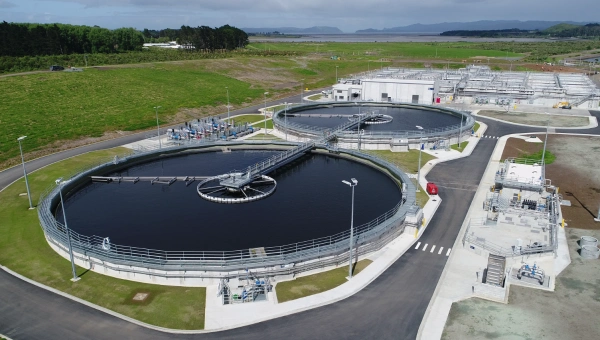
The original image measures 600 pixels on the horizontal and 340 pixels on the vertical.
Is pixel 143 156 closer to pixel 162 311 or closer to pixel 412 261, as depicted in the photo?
pixel 162 311

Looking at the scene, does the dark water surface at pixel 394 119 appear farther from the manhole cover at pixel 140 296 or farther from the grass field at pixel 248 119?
the manhole cover at pixel 140 296

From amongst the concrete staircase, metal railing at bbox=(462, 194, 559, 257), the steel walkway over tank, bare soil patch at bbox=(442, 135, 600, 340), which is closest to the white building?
the steel walkway over tank

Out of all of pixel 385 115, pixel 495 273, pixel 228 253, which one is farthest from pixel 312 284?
pixel 385 115

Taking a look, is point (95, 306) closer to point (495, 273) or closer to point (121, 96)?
point (495, 273)

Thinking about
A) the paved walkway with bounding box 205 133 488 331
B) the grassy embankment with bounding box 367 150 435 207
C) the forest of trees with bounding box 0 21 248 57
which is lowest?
the paved walkway with bounding box 205 133 488 331

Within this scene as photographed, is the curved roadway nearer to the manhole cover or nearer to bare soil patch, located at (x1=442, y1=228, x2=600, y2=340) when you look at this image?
the manhole cover

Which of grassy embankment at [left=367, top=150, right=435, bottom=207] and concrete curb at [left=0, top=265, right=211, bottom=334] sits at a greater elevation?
grassy embankment at [left=367, top=150, right=435, bottom=207]

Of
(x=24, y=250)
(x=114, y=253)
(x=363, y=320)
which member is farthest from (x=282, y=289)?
(x=24, y=250)
